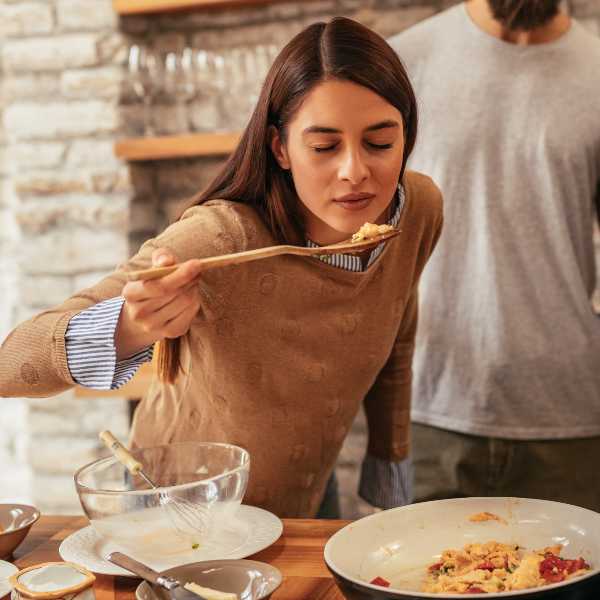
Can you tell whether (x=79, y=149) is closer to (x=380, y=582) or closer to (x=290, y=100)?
(x=290, y=100)

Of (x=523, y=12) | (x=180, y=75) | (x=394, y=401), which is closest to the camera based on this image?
(x=394, y=401)

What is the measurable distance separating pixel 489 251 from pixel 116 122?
1.39 m

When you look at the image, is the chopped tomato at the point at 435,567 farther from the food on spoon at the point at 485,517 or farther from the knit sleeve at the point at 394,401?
the knit sleeve at the point at 394,401

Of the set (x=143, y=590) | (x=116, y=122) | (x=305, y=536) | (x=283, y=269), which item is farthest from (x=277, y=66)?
(x=116, y=122)

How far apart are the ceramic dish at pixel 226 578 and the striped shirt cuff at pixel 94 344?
353mm

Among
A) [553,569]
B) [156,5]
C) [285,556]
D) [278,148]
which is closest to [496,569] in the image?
[553,569]

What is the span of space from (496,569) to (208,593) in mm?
348

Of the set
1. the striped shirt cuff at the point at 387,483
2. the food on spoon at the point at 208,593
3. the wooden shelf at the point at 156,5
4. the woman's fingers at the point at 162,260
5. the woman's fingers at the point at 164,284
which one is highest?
the wooden shelf at the point at 156,5

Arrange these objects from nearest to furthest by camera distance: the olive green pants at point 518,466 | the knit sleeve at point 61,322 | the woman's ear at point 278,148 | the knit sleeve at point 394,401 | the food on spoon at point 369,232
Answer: the knit sleeve at point 61,322 → the food on spoon at point 369,232 → the woman's ear at point 278,148 → the knit sleeve at point 394,401 → the olive green pants at point 518,466

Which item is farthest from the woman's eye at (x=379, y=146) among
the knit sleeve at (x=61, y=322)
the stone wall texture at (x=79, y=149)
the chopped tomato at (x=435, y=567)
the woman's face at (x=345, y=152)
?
the stone wall texture at (x=79, y=149)

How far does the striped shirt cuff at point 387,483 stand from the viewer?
197 centimetres

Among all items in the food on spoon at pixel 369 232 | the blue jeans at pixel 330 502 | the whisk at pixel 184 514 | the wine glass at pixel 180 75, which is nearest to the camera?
the whisk at pixel 184 514

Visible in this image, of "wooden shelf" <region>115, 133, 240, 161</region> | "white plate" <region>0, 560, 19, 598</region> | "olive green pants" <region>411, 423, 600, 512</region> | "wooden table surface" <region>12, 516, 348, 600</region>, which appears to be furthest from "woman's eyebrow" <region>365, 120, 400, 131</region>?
"wooden shelf" <region>115, 133, 240, 161</region>

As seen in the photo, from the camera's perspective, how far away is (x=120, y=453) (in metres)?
1.28
